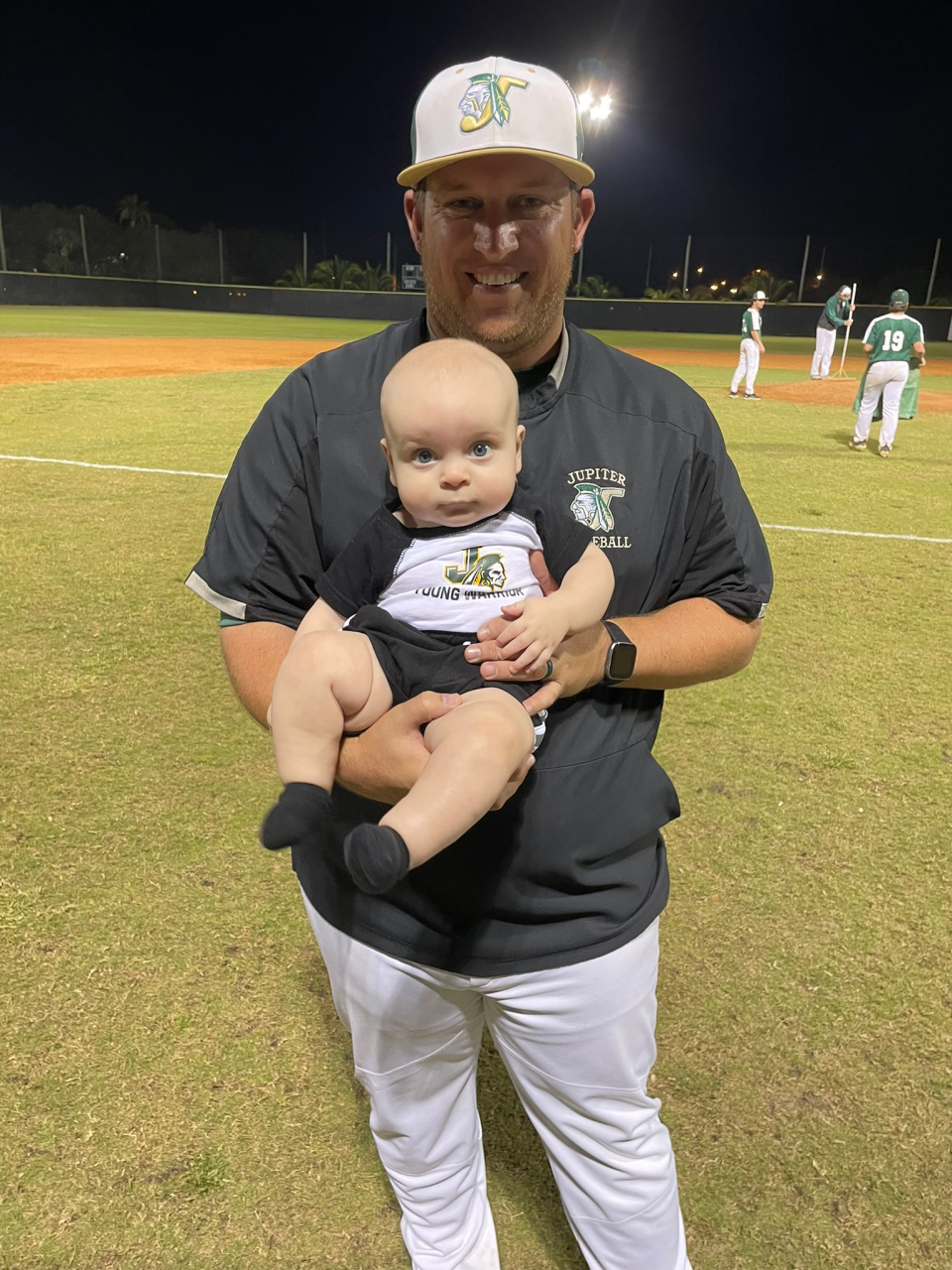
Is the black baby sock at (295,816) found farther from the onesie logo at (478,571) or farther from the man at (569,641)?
the onesie logo at (478,571)

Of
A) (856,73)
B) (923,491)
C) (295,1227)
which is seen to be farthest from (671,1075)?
(856,73)

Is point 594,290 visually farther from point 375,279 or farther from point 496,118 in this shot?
point 496,118

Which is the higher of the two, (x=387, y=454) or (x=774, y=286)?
(x=774, y=286)

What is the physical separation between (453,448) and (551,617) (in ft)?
1.05

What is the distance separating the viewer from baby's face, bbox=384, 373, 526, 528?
4.65 feet

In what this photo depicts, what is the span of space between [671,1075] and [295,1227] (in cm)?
109

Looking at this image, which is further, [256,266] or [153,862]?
[256,266]

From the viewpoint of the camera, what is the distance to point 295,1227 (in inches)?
82.7

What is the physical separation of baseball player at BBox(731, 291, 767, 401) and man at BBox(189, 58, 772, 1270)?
1506 cm

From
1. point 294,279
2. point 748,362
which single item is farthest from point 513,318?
point 294,279

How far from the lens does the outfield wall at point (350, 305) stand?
4222 centimetres

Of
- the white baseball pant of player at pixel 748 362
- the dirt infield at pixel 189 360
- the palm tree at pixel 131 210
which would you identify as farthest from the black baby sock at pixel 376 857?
the palm tree at pixel 131 210

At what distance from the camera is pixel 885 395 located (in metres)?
12.1

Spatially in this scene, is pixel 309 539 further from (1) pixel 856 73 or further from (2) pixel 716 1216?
(1) pixel 856 73
